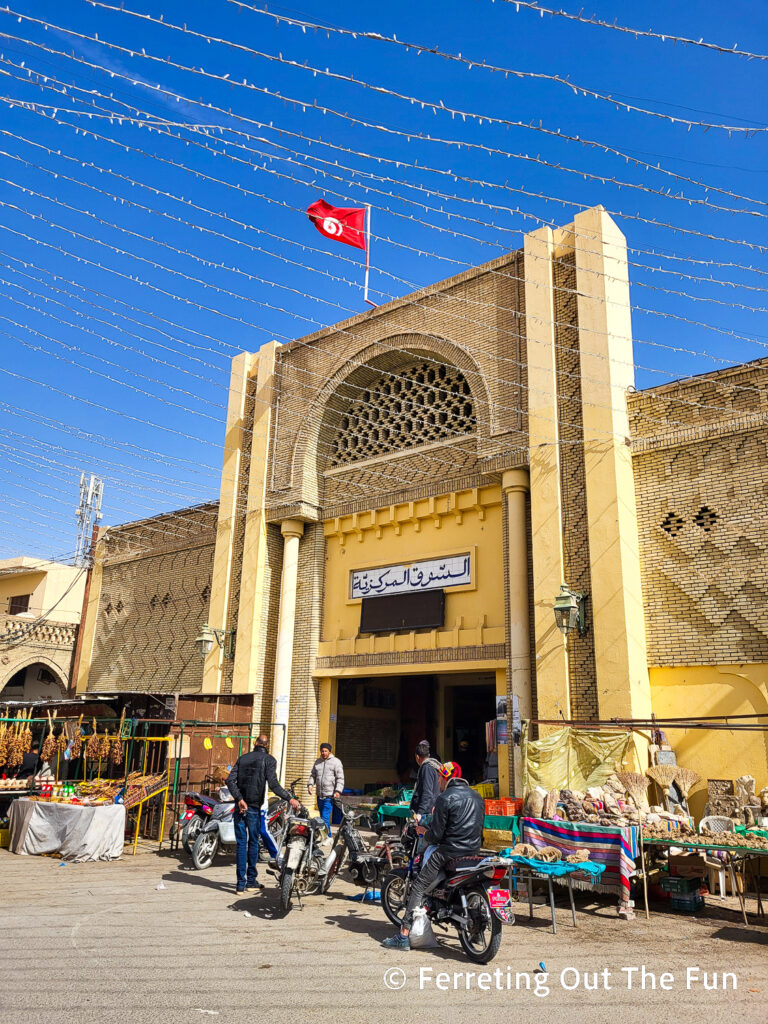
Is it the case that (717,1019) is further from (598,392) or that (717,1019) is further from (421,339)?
(421,339)

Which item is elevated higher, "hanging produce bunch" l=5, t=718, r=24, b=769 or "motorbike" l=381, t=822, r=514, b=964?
"hanging produce bunch" l=5, t=718, r=24, b=769

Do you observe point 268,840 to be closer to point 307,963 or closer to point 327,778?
point 327,778

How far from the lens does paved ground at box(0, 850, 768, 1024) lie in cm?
445

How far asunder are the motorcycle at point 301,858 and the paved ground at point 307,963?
229 mm

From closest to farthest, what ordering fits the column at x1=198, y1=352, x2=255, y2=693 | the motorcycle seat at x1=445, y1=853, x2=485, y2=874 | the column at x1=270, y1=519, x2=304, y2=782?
the motorcycle seat at x1=445, y1=853, x2=485, y2=874 < the column at x1=270, y1=519, x2=304, y2=782 < the column at x1=198, y1=352, x2=255, y2=693

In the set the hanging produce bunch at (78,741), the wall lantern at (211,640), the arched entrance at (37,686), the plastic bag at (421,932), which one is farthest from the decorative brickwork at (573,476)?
the arched entrance at (37,686)

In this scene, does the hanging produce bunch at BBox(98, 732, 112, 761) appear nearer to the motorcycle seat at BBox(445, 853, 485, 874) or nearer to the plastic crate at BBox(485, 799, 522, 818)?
the plastic crate at BBox(485, 799, 522, 818)

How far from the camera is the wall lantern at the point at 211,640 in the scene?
15.6m

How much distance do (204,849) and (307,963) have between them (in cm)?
469

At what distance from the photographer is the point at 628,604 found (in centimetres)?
1066

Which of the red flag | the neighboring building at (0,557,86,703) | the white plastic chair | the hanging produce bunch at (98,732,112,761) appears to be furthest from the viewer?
the neighboring building at (0,557,86,703)

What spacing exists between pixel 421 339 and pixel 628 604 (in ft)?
21.1

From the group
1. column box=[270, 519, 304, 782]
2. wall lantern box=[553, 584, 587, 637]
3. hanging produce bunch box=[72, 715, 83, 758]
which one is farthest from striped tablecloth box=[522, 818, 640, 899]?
hanging produce bunch box=[72, 715, 83, 758]

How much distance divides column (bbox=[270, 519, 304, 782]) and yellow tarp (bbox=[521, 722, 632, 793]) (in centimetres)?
549
